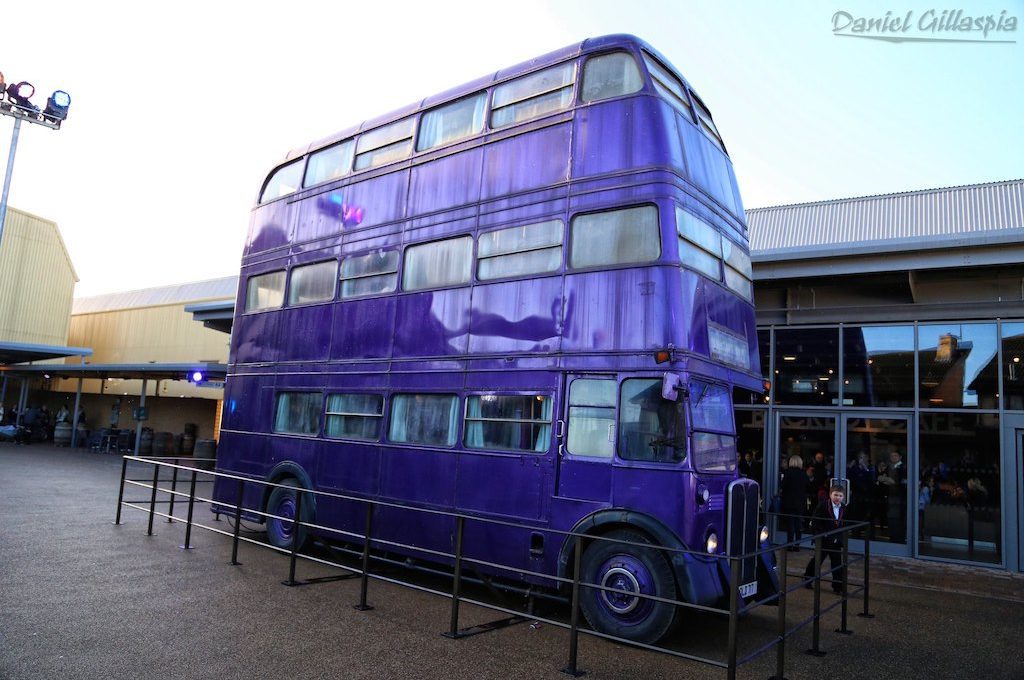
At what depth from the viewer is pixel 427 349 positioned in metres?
8.21

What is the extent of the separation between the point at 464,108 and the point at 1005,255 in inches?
334

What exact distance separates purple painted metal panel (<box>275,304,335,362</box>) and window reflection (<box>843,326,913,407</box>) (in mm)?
9003

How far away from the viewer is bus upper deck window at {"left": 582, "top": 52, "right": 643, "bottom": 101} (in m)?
7.06

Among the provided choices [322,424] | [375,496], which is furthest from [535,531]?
[322,424]

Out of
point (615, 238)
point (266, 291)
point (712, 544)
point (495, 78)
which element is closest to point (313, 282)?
point (266, 291)

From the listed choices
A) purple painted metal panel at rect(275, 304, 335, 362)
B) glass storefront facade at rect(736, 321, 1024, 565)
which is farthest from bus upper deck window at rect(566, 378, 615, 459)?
glass storefront facade at rect(736, 321, 1024, 565)

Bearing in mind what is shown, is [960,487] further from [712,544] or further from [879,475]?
[712,544]

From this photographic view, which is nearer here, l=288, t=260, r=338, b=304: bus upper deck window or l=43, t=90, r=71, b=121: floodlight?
l=288, t=260, r=338, b=304: bus upper deck window

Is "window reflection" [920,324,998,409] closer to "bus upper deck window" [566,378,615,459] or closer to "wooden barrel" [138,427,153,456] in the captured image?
"bus upper deck window" [566,378,615,459]

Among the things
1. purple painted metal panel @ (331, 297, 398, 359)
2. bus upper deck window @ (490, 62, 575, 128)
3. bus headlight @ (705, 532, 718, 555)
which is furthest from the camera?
purple painted metal panel @ (331, 297, 398, 359)

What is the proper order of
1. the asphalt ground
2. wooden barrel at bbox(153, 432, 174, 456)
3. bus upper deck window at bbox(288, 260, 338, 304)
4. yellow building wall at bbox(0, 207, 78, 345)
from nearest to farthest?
the asphalt ground → bus upper deck window at bbox(288, 260, 338, 304) → wooden barrel at bbox(153, 432, 174, 456) → yellow building wall at bbox(0, 207, 78, 345)

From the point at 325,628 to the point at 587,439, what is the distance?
9.50 feet

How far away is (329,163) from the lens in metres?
10.3

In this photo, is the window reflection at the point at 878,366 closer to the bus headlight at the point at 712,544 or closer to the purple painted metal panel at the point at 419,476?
the bus headlight at the point at 712,544
